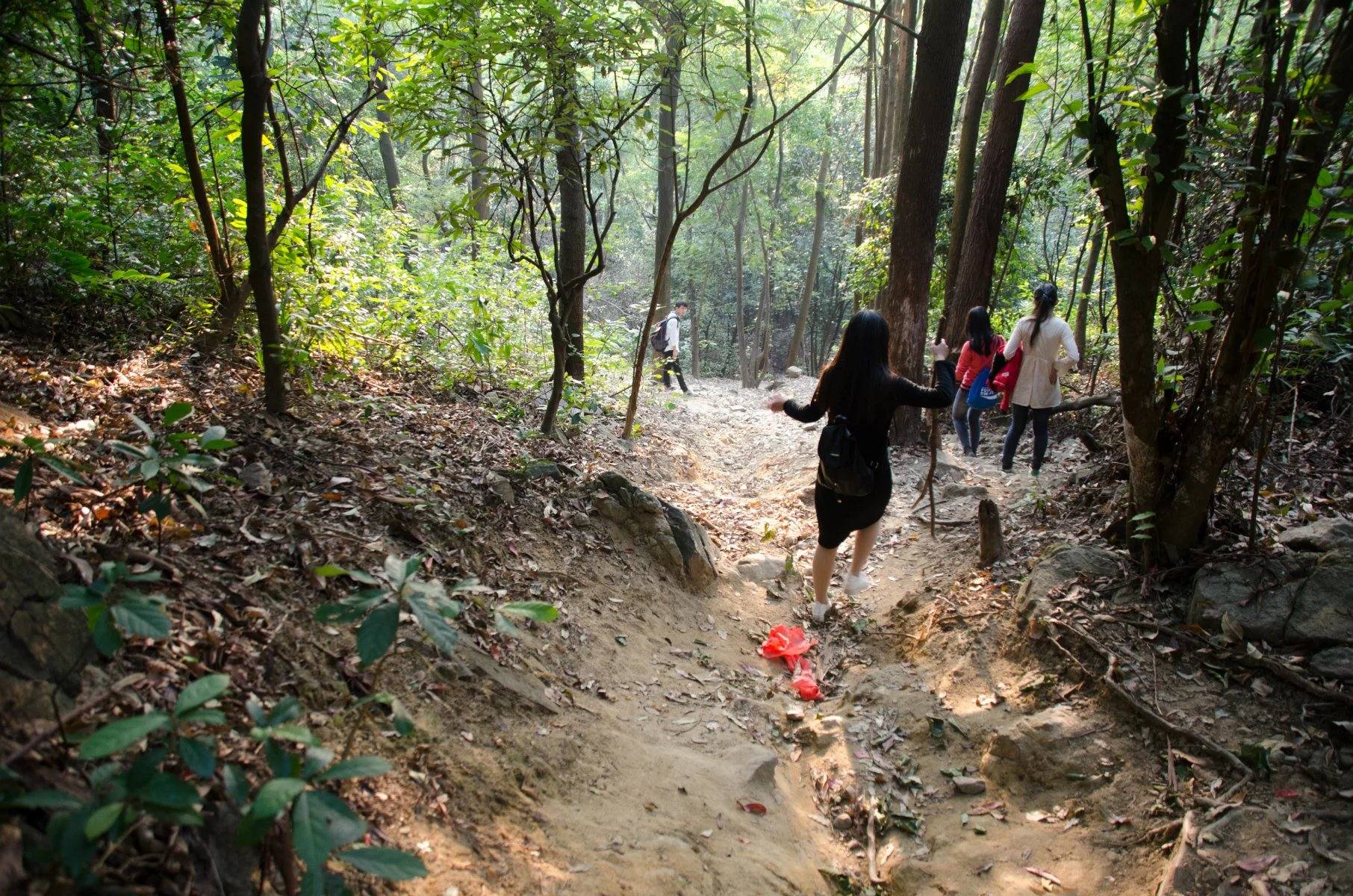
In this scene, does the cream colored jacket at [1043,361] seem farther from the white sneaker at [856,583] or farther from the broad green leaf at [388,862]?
the broad green leaf at [388,862]

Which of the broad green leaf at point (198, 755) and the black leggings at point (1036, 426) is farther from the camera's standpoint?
the black leggings at point (1036, 426)

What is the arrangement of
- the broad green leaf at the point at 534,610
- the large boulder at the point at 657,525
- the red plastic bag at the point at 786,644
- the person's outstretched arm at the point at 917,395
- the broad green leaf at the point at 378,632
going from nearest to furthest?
the broad green leaf at the point at 378,632
the broad green leaf at the point at 534,610
the person's outstretched arm at the point at 917,395
the red plastic bag at the point at 786,644
the large boulder at the point at 657,525

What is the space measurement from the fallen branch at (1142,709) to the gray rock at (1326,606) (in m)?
0.76

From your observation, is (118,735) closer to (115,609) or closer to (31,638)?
(115,609)

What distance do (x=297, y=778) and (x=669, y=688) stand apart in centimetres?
289

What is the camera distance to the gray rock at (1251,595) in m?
3.53

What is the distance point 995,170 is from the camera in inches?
350

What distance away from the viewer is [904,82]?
41.3 ft

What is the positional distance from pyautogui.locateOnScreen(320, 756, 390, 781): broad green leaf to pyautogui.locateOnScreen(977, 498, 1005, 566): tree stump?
Answer: 4.73m

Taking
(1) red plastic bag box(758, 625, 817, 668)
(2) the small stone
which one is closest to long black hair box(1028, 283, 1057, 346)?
(1) red plastic bag box(758, 625, 817, 668)

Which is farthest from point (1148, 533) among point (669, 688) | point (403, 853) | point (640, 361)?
point (640, 361)

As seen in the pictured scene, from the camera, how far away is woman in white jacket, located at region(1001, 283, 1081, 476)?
6.69m

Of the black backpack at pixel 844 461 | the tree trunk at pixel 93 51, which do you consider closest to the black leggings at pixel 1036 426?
the black backpack at pixel 844 461

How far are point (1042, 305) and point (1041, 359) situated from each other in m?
0.51
